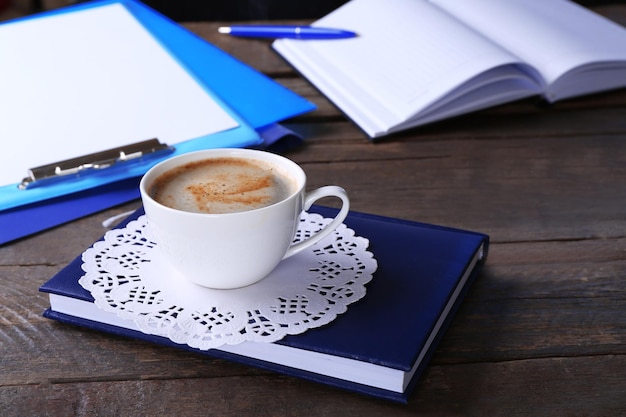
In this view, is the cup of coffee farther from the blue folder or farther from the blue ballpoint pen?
the blue ballpoint pen

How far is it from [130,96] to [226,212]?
49 cm

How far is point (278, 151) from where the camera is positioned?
0.92m

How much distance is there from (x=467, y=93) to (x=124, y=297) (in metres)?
0.59

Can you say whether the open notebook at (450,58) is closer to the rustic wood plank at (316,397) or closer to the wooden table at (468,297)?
the wooden table at (468,297)

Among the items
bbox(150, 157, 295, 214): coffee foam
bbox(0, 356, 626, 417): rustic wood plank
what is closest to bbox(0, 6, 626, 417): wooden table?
bbox(0, 356, 626, 417): rustic wood plank

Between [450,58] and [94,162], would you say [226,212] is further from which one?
[450,58]

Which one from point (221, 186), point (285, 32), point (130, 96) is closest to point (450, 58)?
point (285, 32)

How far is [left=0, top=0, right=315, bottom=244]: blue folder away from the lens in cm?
77

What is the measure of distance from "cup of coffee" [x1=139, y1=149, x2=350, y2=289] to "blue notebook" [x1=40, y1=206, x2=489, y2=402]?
6 centimetres

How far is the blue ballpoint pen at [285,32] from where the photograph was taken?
1.17 meters

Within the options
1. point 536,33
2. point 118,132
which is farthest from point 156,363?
point 536,33

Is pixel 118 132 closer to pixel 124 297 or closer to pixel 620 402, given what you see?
pixel 124 297

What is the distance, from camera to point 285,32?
121 centimetres

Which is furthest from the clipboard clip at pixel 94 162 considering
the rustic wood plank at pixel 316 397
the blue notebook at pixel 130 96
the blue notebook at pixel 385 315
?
the rustic wood plank at pixel 316 397
